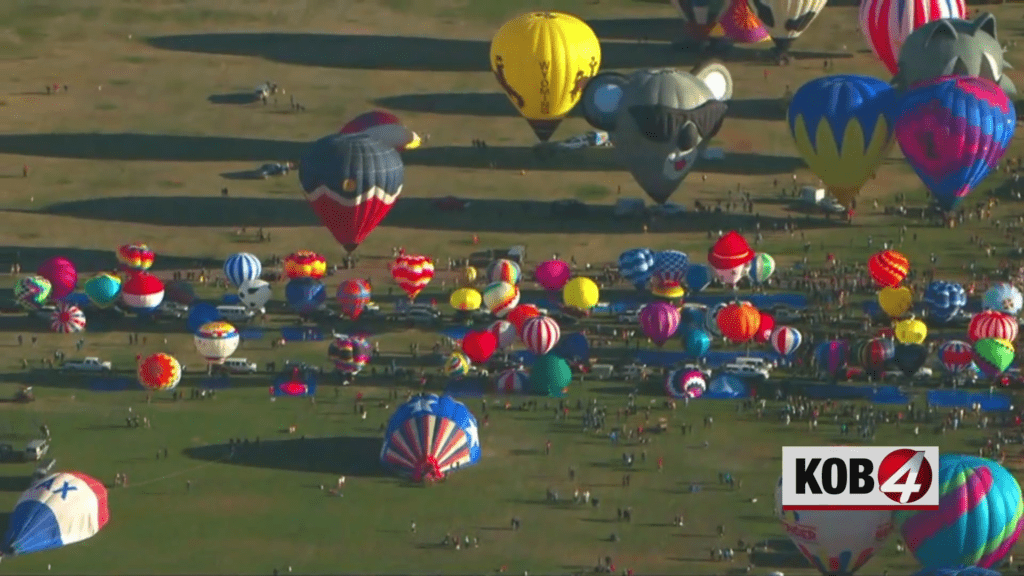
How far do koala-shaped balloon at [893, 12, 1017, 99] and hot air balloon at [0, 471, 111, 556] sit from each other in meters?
46.4

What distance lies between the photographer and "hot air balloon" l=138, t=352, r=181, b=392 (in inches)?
5015

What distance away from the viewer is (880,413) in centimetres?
12588

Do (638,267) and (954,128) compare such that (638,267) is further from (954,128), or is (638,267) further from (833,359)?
(954,128)

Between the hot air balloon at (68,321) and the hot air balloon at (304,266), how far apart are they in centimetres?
852

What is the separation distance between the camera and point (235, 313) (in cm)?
13562

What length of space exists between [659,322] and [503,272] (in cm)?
825

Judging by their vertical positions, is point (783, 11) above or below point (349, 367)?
above

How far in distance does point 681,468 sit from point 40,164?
43.5 metres

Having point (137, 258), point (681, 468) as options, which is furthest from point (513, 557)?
point (137, 258)

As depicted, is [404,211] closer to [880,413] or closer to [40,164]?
[40,164]

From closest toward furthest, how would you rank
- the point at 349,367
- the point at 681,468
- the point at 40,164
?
the point at 681,468
the point at 349,367
the point at 40,164

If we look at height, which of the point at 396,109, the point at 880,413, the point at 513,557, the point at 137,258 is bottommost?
the point at 513,557

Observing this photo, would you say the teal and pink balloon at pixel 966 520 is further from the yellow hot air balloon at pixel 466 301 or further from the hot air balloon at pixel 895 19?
the hot air balloon at pixel 895 19

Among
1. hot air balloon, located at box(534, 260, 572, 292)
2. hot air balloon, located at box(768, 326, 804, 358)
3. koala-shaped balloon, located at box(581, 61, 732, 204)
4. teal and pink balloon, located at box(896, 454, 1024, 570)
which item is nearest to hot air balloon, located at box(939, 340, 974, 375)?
hot air balloon, located at box(768, 326, 804, 358)
